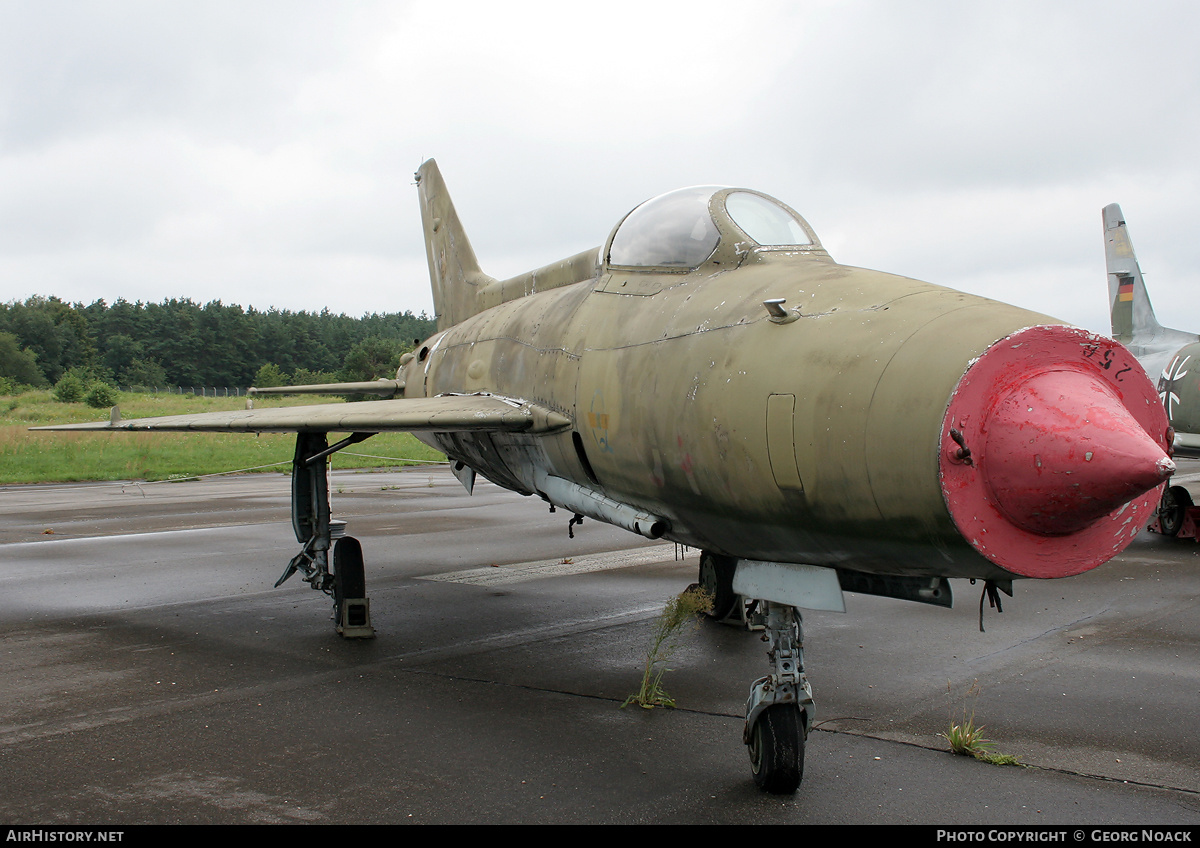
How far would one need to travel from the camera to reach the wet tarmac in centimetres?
402

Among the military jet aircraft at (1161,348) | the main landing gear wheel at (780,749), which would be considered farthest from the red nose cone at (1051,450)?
the military jet aircraft at (1161,348)

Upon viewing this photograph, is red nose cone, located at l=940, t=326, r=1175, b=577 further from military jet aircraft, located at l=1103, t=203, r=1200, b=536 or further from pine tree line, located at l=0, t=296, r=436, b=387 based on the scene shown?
pine tree line, located at l=0, t=296, r=436, b=387

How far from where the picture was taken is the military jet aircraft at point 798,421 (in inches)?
113

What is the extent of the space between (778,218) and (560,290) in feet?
6.44

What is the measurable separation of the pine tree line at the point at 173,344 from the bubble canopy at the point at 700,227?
78456 millimetres

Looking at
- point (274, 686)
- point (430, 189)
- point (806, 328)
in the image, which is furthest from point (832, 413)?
point (430, 189)

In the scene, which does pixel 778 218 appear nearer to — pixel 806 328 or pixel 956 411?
pixel 806 328

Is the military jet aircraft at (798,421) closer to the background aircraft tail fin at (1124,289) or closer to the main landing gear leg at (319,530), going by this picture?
the main landing gear leg at (319,530)

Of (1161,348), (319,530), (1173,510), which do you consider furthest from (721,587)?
(1161,348)

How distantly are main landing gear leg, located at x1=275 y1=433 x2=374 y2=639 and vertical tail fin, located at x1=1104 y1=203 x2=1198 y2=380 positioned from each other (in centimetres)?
1369

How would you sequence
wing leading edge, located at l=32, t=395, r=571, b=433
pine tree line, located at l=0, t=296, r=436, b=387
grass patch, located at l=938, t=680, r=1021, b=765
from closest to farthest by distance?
grass patch, located at l=938, t=680, r=1021, b=765, wing leading edge, located at l=32, t=395, r=571, b=433, pine tree line, located at l=0, t=296, r=436, b=387

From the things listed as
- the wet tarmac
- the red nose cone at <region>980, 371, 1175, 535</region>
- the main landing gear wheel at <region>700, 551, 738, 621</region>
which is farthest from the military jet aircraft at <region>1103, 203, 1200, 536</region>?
the red nose cone at <region>980, 371, 1175, 535</region>

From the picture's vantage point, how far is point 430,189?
1130cm

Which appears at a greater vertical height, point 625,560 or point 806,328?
point 806,328
